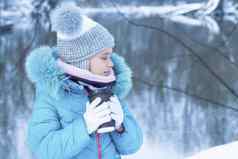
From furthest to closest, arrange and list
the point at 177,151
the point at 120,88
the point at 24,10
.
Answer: the point at 177,151
the point at 24,10
the point at 120,88

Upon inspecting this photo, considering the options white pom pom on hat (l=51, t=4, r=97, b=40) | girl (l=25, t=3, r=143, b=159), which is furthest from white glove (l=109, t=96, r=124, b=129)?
white pom pom on hat (l=51, t=4, r=97, b=40)

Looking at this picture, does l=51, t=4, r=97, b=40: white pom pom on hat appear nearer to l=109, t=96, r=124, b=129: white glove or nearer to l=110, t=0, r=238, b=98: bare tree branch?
l=109, t=96, r=124, b=129: white glove

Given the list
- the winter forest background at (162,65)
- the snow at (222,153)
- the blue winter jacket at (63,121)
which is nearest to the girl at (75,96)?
the blue winter jacket at (63,121)

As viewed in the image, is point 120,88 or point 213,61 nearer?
point 120,88

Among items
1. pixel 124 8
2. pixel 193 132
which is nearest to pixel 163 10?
pixel 124 8

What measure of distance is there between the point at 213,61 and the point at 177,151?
0.65 meters

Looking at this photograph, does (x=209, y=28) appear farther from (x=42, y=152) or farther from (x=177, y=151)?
(x=42, y=152)

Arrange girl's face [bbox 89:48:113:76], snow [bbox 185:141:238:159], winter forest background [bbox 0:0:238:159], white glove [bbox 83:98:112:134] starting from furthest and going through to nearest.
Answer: winter forest background [bbox 0:0:238:159]
snow [bbox 185:141:238:159]
girl's face [bbox 89:48:113:76]
white glove [bbox 83:98:112:134]

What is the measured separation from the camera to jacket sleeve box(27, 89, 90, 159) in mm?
2033

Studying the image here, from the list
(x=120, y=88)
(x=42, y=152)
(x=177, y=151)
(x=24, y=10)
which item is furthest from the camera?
(x=177, y=151)

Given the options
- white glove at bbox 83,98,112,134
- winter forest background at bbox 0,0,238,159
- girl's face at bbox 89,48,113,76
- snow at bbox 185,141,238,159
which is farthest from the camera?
winter forest background at bbox 0,0,238,159

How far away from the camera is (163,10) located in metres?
3.53

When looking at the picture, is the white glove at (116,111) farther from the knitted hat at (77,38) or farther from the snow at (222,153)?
the snow at (222,153)

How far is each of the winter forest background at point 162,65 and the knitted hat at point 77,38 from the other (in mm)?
1293
